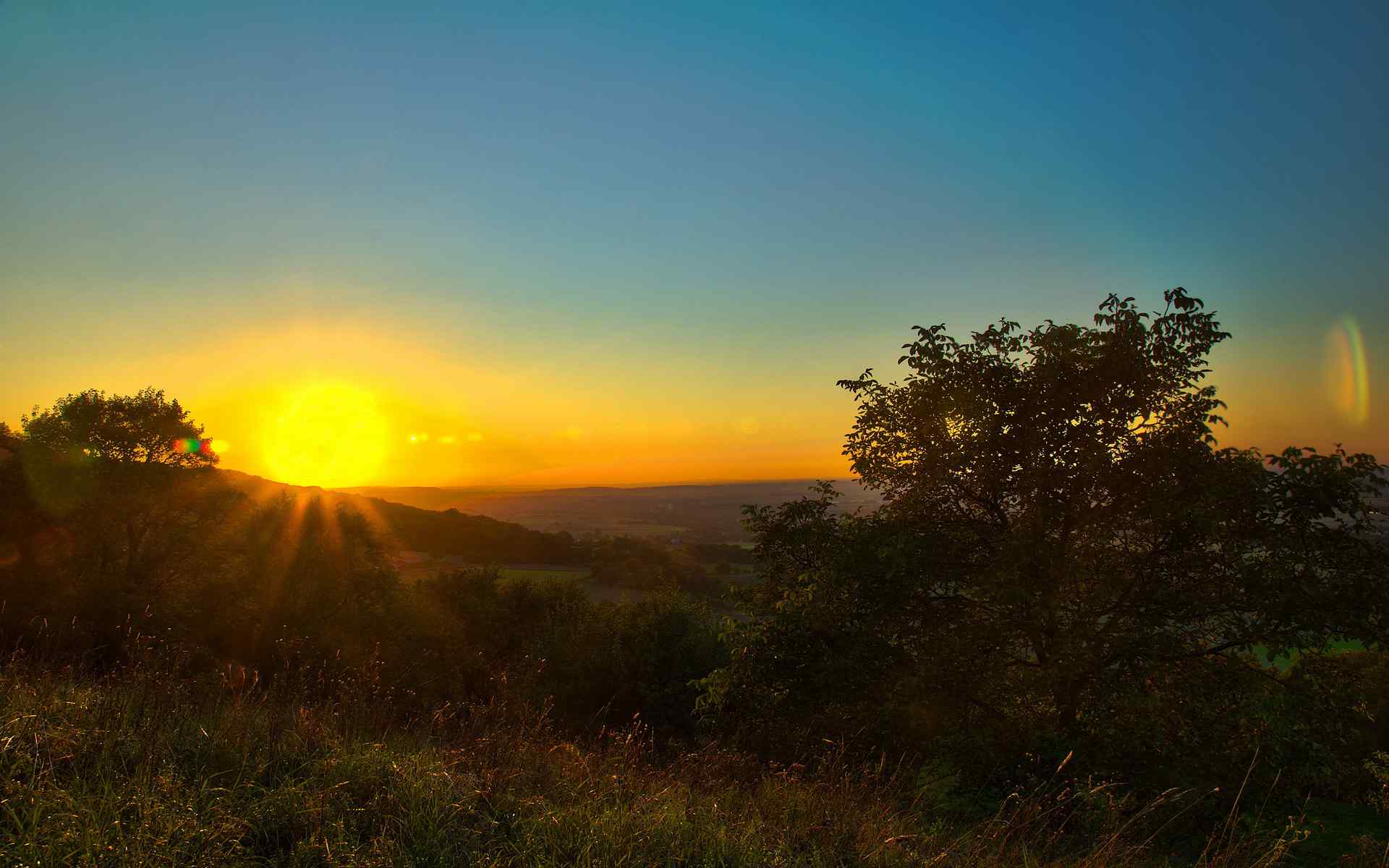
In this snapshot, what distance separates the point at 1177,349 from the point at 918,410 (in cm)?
473

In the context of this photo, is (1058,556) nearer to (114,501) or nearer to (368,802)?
(368,802)

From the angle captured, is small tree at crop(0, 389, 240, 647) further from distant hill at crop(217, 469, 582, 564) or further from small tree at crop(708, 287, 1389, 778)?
distant hill at crop(217, 469, 582, 564)

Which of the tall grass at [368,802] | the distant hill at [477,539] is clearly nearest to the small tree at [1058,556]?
the tall grass at [368,802]

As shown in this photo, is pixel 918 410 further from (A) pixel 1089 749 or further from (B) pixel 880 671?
(A) pixel 1089 749

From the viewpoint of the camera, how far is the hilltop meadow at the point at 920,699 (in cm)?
392

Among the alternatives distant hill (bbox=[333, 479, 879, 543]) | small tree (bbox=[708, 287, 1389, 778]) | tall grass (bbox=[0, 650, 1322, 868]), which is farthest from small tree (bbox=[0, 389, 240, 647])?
distant hill (bbox=[333, 479, 879, 543])

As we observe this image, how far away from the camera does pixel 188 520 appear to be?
27.9 metres

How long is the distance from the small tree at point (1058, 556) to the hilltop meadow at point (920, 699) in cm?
6

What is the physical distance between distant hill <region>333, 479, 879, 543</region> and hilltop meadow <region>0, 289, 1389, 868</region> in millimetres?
65718

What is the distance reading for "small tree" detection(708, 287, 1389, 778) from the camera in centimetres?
961

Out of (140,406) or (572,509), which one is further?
(572,509)

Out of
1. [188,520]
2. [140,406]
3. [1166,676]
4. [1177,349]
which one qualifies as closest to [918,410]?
[1177,349]

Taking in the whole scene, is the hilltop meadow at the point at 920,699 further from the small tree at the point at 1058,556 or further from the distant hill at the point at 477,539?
the distant hill at the point at 477,539

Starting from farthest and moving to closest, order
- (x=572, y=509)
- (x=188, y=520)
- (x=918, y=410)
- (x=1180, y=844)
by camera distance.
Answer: (x=572, y=509)
(x=188, y=520)
(x=918, y=410)
(x=1180, y=844)
